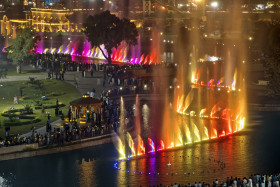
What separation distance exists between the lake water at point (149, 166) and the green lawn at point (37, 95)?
7.73 metres

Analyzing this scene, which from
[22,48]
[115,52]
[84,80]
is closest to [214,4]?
[115,52]

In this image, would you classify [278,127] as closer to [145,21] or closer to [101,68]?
[101,68]

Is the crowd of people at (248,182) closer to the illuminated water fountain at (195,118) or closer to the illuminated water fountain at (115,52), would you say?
the illuminated water fountain at (195,118)

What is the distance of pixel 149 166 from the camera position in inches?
1672

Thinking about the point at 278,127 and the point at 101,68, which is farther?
the point at 101,68

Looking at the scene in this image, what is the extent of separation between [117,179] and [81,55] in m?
84.4

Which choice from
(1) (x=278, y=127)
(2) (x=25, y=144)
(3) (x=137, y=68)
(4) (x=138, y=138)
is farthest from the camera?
(3) (x=137, y=68)

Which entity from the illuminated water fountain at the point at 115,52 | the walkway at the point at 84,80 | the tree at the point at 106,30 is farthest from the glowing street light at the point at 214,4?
the walkway at the point at 84,80

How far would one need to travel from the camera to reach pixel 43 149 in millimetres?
45438

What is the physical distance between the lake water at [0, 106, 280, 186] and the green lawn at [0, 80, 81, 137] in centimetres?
773

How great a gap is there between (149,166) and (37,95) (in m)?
27.4

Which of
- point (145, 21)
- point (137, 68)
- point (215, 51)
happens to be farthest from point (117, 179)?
point (145, 21)

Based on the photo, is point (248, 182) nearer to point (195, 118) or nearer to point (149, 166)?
point (149, 166)

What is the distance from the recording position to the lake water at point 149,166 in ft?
131
